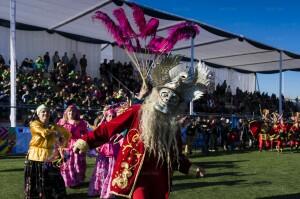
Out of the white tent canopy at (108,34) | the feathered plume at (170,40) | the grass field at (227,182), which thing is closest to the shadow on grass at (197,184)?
the grass field at (227,182)

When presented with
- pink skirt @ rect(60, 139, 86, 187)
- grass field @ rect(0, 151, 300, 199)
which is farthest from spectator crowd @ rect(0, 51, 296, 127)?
pink skirt @ rect(60, 139, 86, 187)

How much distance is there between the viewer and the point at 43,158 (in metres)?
6.46

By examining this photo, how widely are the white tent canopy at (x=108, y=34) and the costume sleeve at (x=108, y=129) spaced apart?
12545mm

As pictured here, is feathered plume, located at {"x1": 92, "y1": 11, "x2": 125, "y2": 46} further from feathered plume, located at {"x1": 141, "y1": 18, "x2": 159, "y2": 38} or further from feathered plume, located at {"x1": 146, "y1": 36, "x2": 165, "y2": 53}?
feathered plume, located at {"x1": 146, "y1": 36, "x2": 165, "y2": 53}

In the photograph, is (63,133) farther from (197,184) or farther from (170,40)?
(197,184)

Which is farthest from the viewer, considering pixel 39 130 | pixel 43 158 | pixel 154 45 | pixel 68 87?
pixel 68 87

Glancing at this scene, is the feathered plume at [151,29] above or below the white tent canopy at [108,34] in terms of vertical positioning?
below

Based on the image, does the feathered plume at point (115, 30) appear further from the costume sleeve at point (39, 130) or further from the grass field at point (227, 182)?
the grass field at point (227, 182)

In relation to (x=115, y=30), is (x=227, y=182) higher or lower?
lower

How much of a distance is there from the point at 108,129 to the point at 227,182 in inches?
236

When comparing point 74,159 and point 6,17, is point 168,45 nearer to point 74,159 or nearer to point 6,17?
point 74,159

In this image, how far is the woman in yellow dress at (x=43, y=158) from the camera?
6391 millimetres

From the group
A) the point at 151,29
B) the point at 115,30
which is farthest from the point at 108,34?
the point at 151,29

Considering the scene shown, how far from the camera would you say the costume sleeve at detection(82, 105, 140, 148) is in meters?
4.19
